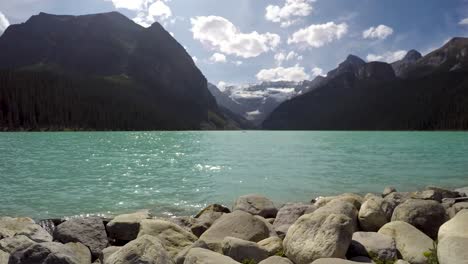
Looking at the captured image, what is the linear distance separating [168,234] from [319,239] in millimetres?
5531

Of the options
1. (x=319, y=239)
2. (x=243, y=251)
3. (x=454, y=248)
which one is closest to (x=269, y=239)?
(x=243, y=251)

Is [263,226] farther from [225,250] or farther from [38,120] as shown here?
[38,120]

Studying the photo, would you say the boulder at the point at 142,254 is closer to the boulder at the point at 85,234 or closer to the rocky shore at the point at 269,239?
the rocky shore at the point at 269,239

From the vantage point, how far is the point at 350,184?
1292 inches

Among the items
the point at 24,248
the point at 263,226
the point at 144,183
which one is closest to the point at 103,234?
the point at 24,248

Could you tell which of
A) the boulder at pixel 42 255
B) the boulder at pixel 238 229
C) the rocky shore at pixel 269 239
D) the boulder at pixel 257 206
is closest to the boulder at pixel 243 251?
the rocky shore at pixel 269 239

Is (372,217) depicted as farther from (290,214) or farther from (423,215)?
(290,214)

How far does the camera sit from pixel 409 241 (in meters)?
11.4

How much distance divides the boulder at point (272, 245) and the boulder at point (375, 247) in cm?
206

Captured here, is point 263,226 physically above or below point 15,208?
above

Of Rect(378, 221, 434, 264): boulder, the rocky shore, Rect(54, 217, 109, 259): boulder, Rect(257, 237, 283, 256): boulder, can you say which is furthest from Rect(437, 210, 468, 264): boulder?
Rect(54, 217, 109, 259): boulder

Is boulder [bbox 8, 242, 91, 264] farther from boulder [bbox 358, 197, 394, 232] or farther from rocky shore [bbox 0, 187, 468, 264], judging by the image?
boulder [bbox 358, 197, 394, 232]

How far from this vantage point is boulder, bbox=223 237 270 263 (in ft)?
34.5

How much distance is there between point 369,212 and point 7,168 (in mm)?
42180
